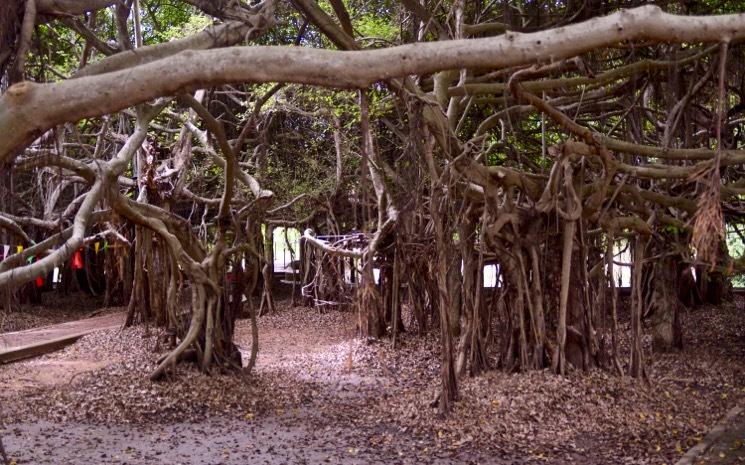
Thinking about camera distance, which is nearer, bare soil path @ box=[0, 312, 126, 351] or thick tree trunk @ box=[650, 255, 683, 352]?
thick tree trunk @ box=[650, 255, 683, 352]

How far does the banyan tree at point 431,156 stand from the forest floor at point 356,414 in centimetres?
40

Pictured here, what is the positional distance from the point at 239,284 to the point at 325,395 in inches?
87.7

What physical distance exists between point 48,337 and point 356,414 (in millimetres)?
7729

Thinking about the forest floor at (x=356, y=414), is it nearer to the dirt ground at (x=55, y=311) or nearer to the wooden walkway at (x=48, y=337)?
the wooden walkway at (x=48, y=337)

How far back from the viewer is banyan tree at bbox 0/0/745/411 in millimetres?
4016

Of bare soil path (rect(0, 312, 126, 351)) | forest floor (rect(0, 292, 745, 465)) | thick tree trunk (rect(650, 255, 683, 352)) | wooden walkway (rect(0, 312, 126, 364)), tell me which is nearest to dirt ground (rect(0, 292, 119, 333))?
bare soil path (rect(0, 312, 126, 351))

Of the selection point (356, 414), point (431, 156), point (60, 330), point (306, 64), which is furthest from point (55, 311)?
point (306, 64)

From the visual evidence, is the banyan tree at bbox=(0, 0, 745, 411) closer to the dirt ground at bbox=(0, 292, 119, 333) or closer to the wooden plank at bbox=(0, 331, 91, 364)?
the wooden plank at bbox=(0, 331, 91, 364)

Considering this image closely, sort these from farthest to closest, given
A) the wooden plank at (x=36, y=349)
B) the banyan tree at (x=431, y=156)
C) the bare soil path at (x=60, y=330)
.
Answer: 1. the bare soil path at (x=60, y=330)
2. the wooden plank at (x=36, y=349)
3. the banyan tree at (x=431, y=156)

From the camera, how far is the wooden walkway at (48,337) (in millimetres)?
11969

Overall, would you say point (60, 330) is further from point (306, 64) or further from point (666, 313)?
point (306, 64)

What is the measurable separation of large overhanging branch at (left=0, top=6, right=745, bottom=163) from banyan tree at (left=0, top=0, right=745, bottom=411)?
10 millimetres

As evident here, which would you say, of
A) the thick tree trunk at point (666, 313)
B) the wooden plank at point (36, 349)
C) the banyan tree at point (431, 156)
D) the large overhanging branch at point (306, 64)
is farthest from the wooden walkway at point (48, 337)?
the thick tree trunk at point (666, 313)

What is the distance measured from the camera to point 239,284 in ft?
35.4
